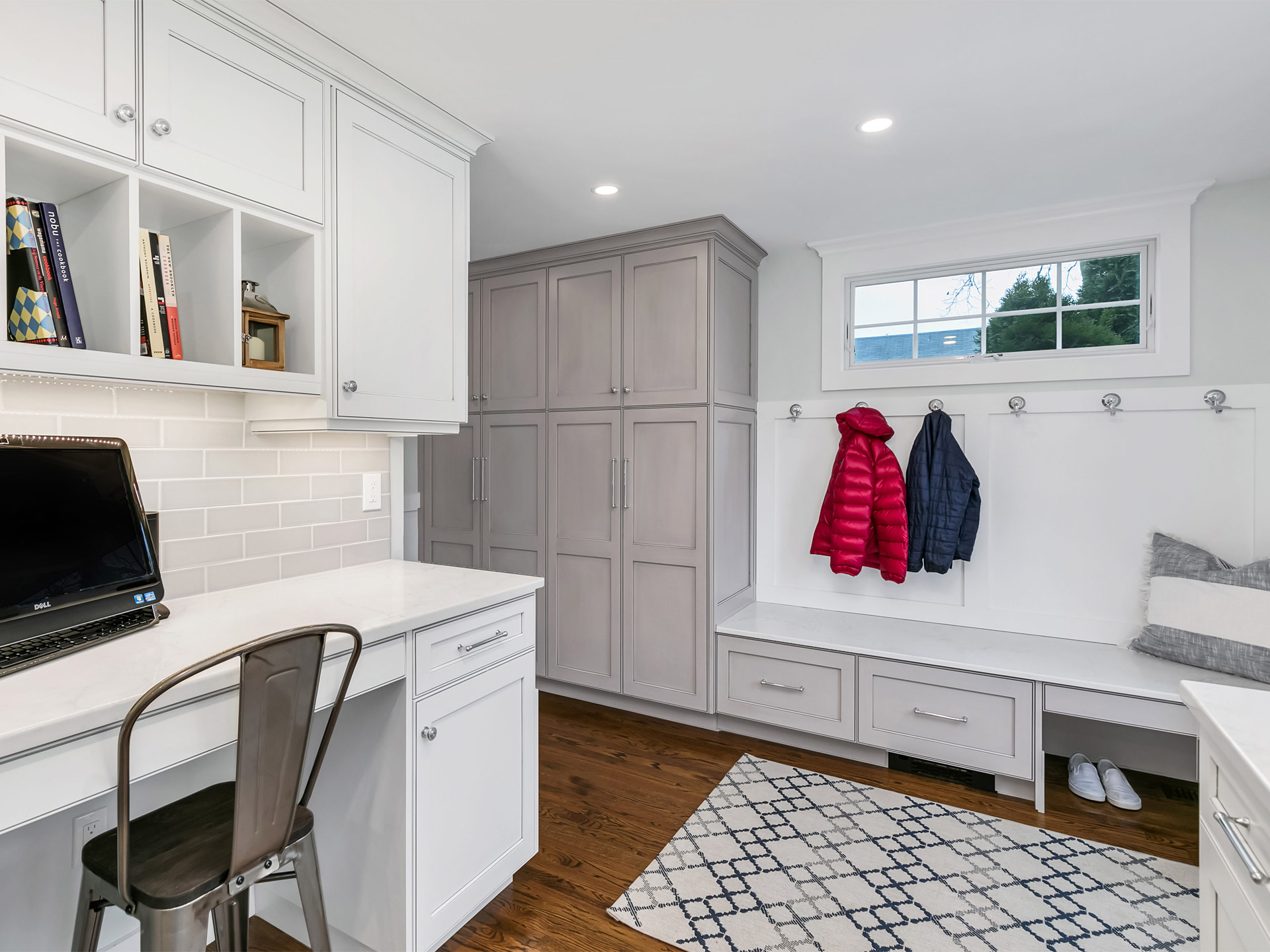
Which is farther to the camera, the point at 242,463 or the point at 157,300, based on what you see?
the point at 242,463

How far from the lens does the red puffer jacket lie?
3018 millimetres

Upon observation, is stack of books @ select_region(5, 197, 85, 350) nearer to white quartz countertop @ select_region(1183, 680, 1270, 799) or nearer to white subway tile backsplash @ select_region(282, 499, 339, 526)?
white subway tile backsplash @ select_region(282, 499, 339, 526)

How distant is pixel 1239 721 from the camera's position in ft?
3.25

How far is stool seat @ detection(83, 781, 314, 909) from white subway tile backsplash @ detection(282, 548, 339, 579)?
29.3 inches

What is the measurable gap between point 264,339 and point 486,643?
1.00 meters

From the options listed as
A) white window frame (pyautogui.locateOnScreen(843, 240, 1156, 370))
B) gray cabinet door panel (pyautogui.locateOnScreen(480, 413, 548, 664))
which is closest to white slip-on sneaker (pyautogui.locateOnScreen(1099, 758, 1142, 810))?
white window frame (pyautogui.locateOnScreen(843, 240, 1156, 370))

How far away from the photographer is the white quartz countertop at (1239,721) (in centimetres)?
86

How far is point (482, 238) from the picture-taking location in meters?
3.28

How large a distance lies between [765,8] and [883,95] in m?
0.57

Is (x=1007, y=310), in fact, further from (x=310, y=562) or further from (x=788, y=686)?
(x=310, y=562)

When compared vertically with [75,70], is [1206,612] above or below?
below

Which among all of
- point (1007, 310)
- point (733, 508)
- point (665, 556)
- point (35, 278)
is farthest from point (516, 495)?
point (1007, 310)

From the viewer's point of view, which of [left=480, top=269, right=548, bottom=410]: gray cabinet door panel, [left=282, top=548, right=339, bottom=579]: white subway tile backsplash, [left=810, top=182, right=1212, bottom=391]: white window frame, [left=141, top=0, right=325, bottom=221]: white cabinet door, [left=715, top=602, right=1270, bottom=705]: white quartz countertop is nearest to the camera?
[left=141, top=0, right=325, bottom=221]: white cabinet door

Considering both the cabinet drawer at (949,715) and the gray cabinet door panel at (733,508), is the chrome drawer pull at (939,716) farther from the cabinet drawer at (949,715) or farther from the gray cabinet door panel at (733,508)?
the gray cabinet door panel at (733,508)
